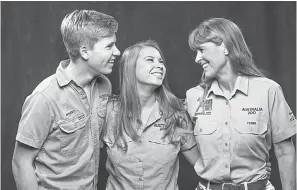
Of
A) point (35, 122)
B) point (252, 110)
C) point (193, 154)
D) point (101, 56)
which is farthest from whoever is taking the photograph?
point (193, 154)

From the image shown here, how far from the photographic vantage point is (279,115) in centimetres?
265

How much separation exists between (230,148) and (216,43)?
593 mm

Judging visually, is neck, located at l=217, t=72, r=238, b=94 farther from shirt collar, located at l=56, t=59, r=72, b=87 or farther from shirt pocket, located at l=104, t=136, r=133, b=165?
shirt collar, located at l=56, t=59, r=72, b=87

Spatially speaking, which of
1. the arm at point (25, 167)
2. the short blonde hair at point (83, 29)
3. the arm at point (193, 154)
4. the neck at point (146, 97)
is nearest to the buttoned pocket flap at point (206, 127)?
the arm at point (193, 154)

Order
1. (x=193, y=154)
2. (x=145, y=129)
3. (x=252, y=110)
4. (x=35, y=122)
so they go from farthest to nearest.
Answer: (x=193, y=154), (x=145, y=129), (x=252, y=110), (x=35, y=122)

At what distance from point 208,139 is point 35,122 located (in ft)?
3.13

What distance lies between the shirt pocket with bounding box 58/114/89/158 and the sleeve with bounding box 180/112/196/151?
61 centimetres

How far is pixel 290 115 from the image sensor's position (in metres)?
2.70

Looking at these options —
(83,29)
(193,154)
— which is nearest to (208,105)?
(193,154)

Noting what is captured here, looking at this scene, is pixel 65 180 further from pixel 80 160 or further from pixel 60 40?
pixel 60 40

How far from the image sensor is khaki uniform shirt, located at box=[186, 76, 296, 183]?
262cm

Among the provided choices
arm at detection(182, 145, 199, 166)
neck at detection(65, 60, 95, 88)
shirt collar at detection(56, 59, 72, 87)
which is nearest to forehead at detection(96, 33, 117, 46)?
neck at detection(65, 60, 95, 88)

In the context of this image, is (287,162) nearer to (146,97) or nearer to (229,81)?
(229,81)

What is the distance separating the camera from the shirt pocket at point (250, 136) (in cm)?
262
